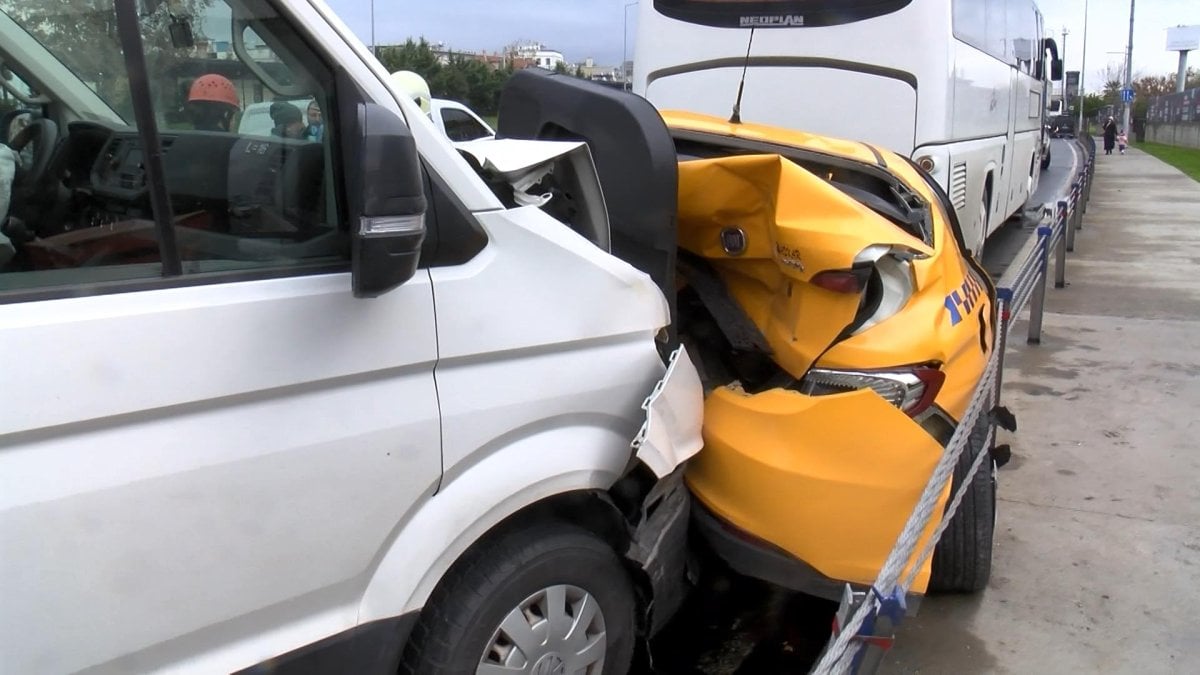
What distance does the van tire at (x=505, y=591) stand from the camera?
244cm

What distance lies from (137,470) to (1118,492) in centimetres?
462

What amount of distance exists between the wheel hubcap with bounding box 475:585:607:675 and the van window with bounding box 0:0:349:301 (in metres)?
0.99

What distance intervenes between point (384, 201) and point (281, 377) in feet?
1.38

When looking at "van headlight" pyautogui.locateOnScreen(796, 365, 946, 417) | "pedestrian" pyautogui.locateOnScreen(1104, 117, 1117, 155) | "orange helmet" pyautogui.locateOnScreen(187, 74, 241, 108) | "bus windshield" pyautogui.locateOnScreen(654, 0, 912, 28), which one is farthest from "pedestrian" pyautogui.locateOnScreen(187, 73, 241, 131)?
"pedestrian" pyautogui.locateOnScreen(1104, 117, 1117, 155)

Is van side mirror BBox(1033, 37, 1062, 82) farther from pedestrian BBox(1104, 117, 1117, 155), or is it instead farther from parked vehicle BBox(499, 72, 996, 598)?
pedestrian BBox(1104, 117, 1117, 155)

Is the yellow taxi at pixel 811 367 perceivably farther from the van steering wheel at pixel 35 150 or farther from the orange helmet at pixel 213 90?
the van steering wheel at pixel 35 150

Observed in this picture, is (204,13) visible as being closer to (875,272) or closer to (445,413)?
(445,413)

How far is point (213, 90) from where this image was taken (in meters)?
2.15

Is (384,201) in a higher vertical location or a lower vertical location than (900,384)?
higher

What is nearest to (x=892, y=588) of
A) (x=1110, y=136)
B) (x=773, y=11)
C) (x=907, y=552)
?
(x=907, y=552)

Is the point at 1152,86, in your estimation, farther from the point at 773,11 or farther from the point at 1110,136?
the point at 773,11

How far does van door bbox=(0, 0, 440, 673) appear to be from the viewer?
179 centimetres

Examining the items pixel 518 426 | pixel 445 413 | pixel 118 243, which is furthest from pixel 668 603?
pixel 118 243

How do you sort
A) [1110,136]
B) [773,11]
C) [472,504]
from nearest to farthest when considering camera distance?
[472,504] < [773,11] < [1110,136]
